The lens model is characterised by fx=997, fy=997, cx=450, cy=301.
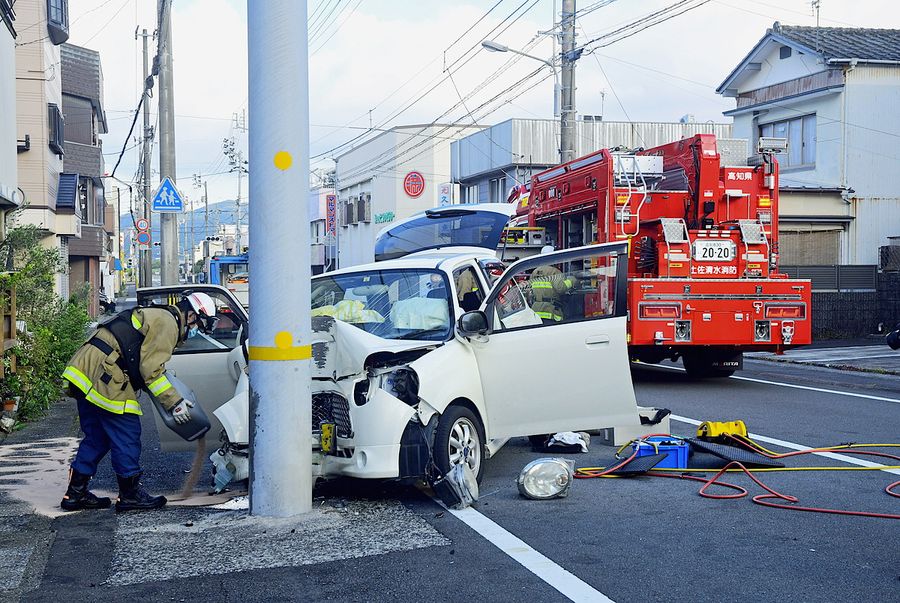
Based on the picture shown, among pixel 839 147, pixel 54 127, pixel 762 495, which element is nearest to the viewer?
pixel 762 495

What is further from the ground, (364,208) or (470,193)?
(364,208)

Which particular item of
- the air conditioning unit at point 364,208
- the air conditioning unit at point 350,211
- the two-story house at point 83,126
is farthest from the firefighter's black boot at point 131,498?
the air conditioning unit at point 350,211

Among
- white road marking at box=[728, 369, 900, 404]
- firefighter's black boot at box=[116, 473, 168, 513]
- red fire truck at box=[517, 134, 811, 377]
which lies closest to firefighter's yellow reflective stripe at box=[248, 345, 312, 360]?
firefighter's black boot at box=[116, 473, 168, 513]

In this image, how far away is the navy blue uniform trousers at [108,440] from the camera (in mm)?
6719

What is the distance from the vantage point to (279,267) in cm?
662

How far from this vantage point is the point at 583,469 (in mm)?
8078

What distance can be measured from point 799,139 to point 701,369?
15.9 meters

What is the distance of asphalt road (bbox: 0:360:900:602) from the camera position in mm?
5062

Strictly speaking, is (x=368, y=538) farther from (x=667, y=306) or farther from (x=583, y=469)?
(x=667, y=306)

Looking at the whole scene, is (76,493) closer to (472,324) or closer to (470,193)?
(472,324)

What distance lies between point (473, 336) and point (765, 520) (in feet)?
8.01

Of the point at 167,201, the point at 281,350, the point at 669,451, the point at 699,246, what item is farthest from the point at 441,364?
the point at 167,201

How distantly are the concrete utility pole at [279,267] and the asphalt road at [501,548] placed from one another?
0.37m

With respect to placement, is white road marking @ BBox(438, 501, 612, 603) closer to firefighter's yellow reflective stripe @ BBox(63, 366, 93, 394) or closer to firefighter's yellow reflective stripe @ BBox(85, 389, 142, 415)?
firefighter's yellow reflective stripe @ BBox(85, 389, 142, 415)
